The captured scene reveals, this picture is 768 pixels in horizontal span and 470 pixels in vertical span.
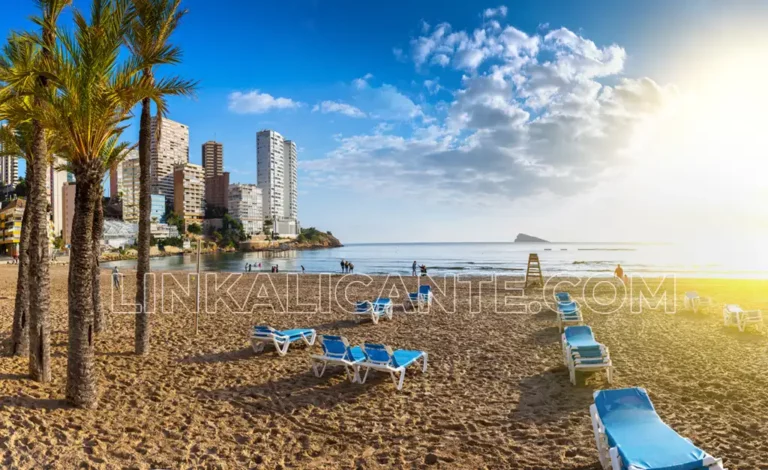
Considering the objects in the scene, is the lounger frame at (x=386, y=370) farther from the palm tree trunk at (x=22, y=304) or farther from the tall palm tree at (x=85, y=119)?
the palm tree trunk at (x=22, y=304)

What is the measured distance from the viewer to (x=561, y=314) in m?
12.1

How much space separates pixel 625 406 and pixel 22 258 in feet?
31.2

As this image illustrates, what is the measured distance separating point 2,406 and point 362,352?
4.90 metres

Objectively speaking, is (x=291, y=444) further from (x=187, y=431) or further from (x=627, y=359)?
(x=627, y=359)

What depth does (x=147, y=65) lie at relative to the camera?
6.32 m

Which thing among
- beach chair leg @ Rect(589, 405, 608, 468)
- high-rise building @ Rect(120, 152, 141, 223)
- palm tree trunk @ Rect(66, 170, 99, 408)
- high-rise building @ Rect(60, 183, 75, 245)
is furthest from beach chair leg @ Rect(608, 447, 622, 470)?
high-rise building @ Rect(120, 152, 141, 223)

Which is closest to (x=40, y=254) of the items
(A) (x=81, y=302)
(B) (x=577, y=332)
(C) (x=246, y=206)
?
(A) (x=81, y=302)

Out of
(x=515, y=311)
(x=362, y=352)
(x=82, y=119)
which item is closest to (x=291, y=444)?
(x=362, y=352)

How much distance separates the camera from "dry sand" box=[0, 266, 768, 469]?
15.6ft

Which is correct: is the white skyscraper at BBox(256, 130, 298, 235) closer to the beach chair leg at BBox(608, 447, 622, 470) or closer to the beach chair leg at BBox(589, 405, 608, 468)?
the beach chair leg at BBox(589, 405, 608, 468)

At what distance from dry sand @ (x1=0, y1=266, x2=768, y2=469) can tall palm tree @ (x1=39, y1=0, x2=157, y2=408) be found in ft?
3.01

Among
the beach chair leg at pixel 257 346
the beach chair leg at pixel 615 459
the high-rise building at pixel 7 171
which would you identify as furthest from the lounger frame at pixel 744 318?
the high-rise building at pixel 7 171

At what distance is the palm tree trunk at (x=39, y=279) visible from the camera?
20.9 feet

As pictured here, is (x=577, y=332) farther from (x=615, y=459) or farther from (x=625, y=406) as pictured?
(x=615, y=459)
